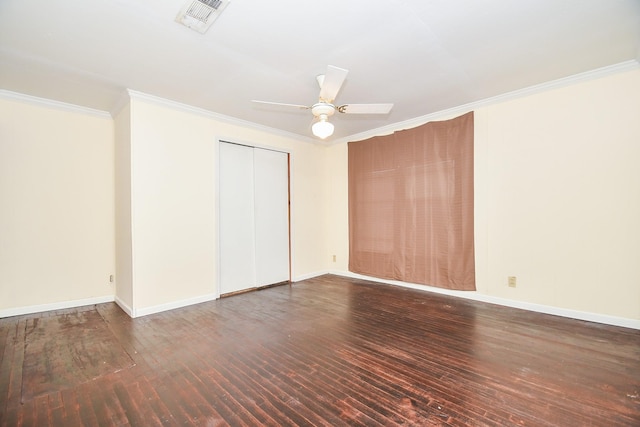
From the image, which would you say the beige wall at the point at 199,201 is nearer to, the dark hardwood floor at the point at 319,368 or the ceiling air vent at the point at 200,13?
the dark hardwood floor at the point at 319,368

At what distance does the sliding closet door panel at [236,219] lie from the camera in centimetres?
410

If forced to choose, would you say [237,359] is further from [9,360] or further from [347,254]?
[347,254]

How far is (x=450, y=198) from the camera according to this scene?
12.7 feet

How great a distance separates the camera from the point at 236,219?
4250 millimetres

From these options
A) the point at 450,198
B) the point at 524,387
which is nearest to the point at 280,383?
the point at 524,387

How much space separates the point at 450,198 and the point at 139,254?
4.08 metres

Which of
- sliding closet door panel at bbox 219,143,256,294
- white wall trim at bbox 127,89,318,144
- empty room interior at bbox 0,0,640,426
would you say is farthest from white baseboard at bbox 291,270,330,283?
white wall trim at bbox 127,89,318,144

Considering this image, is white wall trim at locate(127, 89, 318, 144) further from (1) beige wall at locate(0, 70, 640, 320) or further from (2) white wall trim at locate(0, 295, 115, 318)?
(2) white wall trim at locate(0, 295, 115, 318)

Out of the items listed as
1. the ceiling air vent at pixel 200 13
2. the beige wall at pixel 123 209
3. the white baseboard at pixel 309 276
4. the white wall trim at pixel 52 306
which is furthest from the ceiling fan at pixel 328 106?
the white wall trim at pixel 52 306

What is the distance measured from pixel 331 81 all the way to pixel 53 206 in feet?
12.4

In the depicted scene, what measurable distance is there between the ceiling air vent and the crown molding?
3.13 metres

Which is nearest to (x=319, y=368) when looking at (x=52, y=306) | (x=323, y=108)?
(x=323, y=108)

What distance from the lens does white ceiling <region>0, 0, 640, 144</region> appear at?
76.3 inches

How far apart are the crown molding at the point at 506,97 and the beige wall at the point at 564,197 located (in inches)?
2.2
